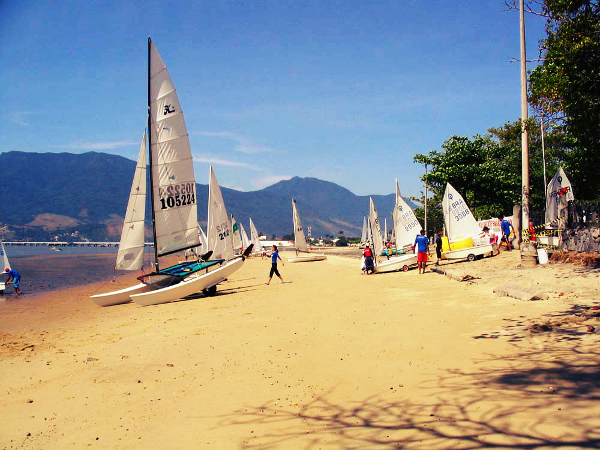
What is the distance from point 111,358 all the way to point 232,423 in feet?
15.3

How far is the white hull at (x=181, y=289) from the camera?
680 inches

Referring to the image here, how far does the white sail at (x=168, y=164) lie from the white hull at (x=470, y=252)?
13.5 m

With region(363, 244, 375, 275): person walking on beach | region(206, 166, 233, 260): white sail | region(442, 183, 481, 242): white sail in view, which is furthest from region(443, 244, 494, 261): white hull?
region(206, 166, 233, 260): white sail

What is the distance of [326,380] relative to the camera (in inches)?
252

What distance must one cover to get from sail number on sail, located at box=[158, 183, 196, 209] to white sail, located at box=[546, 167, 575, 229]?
1635 cm

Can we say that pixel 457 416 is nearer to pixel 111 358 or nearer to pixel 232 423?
pixel 232 423

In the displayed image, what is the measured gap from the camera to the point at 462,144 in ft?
128

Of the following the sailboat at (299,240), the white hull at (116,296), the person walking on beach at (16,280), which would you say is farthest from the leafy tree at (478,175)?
the person walking on beach at (16,280)

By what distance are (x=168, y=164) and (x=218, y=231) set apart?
511 centimetres

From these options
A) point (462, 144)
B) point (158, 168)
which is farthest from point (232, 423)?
point (462, 144)

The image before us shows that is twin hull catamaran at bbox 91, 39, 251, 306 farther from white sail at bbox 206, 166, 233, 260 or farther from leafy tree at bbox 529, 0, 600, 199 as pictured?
leafy tree at bbox 529, 0, 600, 199

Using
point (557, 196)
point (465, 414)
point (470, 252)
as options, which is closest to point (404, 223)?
point (470, 252)

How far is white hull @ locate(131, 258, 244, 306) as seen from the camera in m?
17.3

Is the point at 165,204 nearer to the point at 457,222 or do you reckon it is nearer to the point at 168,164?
the point at 168,164
